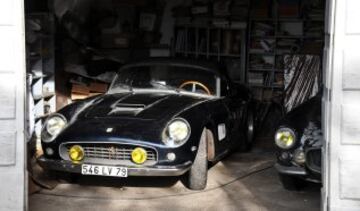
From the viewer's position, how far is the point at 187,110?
6.81 m

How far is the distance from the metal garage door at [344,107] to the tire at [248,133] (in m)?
3.97

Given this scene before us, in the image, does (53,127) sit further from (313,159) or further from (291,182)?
(313,159)

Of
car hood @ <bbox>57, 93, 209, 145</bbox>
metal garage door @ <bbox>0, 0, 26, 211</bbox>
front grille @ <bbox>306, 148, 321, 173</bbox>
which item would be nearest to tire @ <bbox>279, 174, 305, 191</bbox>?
front grille @ <bbox>306, 148, 321, 173</bbox>

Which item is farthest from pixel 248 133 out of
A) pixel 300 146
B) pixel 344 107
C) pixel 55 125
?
pixel 344 107

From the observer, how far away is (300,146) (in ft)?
20.5

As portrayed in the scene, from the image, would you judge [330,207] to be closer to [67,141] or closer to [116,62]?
[67,141]

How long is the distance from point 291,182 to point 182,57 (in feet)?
8.79

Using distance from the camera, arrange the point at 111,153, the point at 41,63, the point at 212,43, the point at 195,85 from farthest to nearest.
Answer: the point at 212,43 → the point at 41,63 → the point at 195,85 → the point at 111,153

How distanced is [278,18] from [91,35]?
3.59 meters

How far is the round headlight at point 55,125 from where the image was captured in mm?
6723

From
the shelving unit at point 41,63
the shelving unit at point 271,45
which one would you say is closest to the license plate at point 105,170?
the shelving unit at point 41,63

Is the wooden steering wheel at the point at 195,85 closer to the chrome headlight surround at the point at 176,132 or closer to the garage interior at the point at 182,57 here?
the garage interior at the point at 182,57

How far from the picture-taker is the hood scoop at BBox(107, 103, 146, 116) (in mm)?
6840

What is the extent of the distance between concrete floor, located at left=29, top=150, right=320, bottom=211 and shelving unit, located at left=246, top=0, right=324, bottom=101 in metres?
4.47
